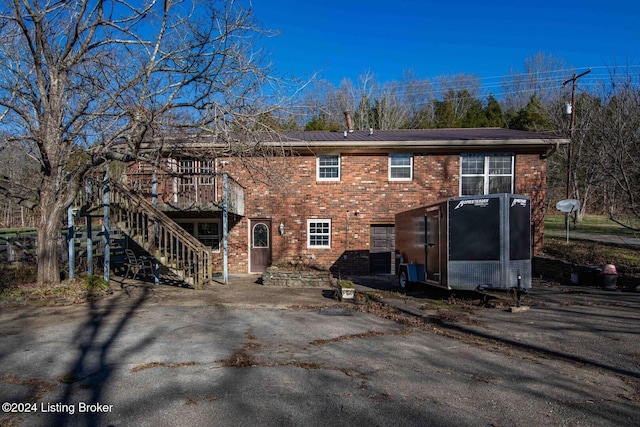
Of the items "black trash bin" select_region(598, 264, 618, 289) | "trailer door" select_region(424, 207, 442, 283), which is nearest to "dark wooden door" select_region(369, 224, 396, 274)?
"trailer door" select_region(424, 207, 442, 283)

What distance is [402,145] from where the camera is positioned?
17.0 m

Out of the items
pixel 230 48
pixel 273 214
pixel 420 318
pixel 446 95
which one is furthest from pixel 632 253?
pixel 446 95

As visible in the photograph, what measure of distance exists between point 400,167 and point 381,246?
326cm

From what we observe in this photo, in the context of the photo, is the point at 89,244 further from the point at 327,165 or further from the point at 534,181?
the point at 534,181

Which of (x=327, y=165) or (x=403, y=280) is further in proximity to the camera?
(x=327, y=165)

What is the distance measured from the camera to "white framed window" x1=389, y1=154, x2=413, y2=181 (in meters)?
17.4

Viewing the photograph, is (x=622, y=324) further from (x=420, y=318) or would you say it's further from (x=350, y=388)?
(x=350, y=388)

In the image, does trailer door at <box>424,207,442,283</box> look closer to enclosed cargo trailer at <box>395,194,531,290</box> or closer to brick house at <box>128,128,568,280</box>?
enclosed cargo trailer at <box>395,194,531,290</box>

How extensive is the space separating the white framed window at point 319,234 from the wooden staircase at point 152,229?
505 centimetres

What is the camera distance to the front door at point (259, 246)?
688 inches

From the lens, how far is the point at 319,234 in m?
17.5

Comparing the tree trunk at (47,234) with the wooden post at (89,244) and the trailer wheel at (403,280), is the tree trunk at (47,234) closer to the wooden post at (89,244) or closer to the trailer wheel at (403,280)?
the wooden post at (89,244)

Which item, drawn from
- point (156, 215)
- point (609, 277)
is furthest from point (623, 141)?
point (156, 215)

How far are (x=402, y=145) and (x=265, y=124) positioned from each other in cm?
744
